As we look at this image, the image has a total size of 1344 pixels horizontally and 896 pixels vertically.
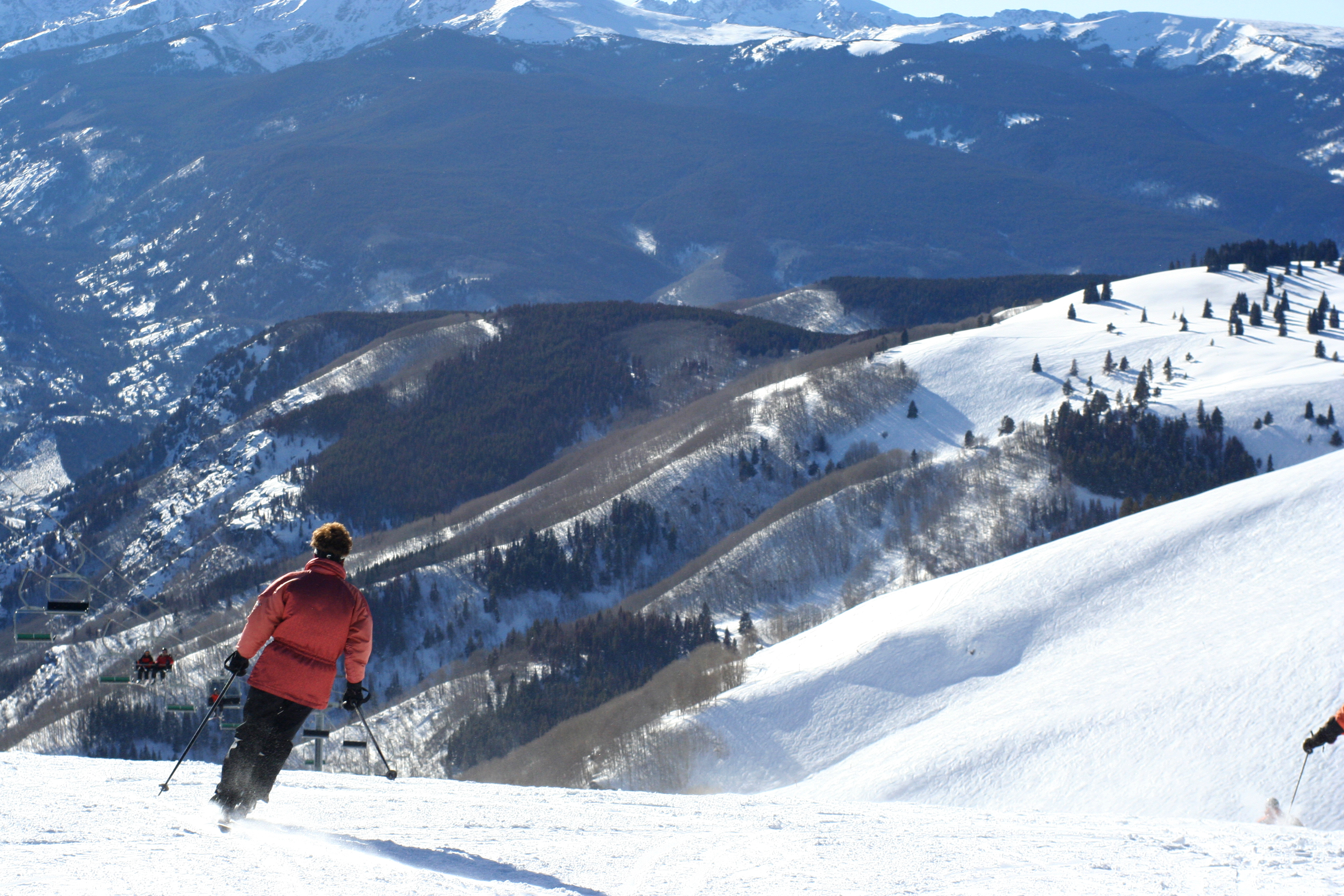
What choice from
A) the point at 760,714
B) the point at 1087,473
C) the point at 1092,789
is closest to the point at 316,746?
the point at 1092,789

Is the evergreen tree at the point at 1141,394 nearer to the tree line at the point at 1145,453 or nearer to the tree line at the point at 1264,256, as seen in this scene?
the tree line at the point at 1145,453

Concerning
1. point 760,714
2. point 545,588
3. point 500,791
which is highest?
point 500,791

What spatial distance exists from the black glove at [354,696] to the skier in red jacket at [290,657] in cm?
7

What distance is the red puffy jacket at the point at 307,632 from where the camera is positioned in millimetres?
12609

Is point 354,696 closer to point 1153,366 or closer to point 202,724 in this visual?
point 202,724

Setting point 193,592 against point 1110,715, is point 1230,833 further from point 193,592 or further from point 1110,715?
point 193,592

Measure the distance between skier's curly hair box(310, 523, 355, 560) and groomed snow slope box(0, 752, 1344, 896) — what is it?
2791mm

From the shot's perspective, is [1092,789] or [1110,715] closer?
[1092,789]

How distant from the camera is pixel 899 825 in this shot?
15.8 metres

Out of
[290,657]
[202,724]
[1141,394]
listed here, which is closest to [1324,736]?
[290,657]

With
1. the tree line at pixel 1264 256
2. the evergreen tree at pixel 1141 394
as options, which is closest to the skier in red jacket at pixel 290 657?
the evergreen tree at pixel 1141 394

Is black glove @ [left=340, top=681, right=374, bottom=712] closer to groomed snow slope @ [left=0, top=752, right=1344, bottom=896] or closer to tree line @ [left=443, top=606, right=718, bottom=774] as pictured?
groomed snow slope @ [left=0, top=752, right=1344, bottom=896]

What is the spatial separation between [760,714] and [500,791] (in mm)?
32914

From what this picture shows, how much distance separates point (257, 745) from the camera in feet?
42.2
